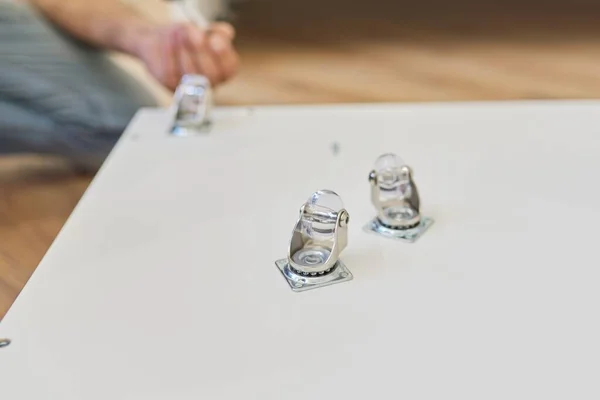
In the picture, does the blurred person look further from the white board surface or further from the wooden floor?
the white board surface

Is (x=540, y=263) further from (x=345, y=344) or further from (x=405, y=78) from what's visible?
(x=405, y=78)

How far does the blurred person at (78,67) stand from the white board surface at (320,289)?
250 millimetres

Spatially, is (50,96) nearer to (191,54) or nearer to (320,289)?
(191,54)

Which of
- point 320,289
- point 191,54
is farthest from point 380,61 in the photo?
point 320,289

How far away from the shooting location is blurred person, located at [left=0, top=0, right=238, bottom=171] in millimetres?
960

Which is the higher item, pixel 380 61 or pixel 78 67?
pixel 380 61

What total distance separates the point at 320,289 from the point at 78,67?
2.29 feet

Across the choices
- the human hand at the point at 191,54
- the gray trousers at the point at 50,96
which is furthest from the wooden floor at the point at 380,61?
the human hand at the point at 191,54

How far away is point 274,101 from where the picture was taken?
1473 mm

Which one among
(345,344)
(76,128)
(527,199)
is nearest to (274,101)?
(76,128)

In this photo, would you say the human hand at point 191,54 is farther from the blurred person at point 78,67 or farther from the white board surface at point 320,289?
the white board surface at point 320,289

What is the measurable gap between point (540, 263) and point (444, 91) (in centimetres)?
102

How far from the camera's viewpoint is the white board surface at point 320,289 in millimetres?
392

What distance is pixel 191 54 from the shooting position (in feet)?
3.11
